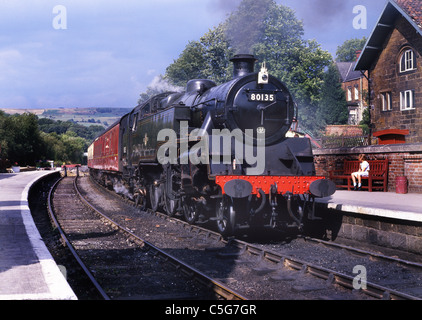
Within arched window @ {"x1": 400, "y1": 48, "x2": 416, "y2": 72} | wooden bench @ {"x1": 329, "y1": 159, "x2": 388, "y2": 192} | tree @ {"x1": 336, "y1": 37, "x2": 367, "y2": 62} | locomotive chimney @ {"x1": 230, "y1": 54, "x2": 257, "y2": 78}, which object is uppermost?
tree @ {"x1": 336, "y1": 37, "x2": 367, "y2": 62}

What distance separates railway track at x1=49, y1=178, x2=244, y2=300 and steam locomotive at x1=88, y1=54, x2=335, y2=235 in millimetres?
1575

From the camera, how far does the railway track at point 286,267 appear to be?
18.0 ft

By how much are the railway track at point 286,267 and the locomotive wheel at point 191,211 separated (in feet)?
Answer: 0.75

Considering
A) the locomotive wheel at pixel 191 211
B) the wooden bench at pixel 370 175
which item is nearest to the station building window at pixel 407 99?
the wooden bench at pixel 370 175

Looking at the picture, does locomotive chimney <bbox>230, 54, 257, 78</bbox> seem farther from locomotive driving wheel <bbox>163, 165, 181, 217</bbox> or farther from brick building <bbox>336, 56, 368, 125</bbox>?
brick building <bbox>336, 56, 368, 125</bbox>

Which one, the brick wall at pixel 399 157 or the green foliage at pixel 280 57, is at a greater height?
the green foliage at pixel 280 57

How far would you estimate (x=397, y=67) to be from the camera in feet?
69.0

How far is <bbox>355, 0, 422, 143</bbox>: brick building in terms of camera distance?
19.7 m

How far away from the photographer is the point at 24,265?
5797 mm

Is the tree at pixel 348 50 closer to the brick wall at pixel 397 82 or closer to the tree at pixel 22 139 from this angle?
the tree at pixel 22 139

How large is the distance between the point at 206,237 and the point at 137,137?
5.73 meters

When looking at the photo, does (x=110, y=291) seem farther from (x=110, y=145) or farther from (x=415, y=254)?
(x=110, y=145)

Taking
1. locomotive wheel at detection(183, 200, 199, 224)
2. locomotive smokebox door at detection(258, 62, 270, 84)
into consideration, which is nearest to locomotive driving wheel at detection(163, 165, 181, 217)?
locomotive wheel at detection(183, 200, 199, 224)
